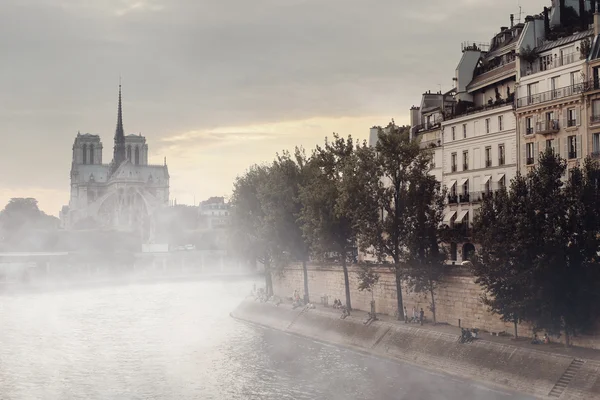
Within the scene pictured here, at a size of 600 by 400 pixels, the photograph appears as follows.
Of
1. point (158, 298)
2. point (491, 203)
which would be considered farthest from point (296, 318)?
point (158, 298)

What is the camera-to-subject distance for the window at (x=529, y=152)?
229ft

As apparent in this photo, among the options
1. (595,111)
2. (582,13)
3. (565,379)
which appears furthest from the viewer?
(582,13)

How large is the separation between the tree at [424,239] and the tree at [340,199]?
3503 millimetres

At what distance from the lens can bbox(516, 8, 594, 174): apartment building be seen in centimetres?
6525

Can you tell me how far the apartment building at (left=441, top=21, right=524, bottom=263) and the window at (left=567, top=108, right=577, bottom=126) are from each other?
6.47 metres

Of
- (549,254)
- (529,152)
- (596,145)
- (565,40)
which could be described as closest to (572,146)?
(596,145)

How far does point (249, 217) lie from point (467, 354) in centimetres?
4748

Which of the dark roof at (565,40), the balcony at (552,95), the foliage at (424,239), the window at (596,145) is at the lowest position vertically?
the foliage at (424,239)

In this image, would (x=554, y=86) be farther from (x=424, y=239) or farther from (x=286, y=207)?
(x=286, y=207)

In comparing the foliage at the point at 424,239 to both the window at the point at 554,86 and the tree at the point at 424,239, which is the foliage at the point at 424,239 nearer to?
the tree at the point at 424,239

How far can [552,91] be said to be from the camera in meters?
67.6

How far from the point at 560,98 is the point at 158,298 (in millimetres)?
80525

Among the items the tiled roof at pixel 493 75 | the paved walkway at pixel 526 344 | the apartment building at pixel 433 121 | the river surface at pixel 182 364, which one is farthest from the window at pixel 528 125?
the river surface at pixel 182 364

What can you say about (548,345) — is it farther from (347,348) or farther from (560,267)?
(347,348)
